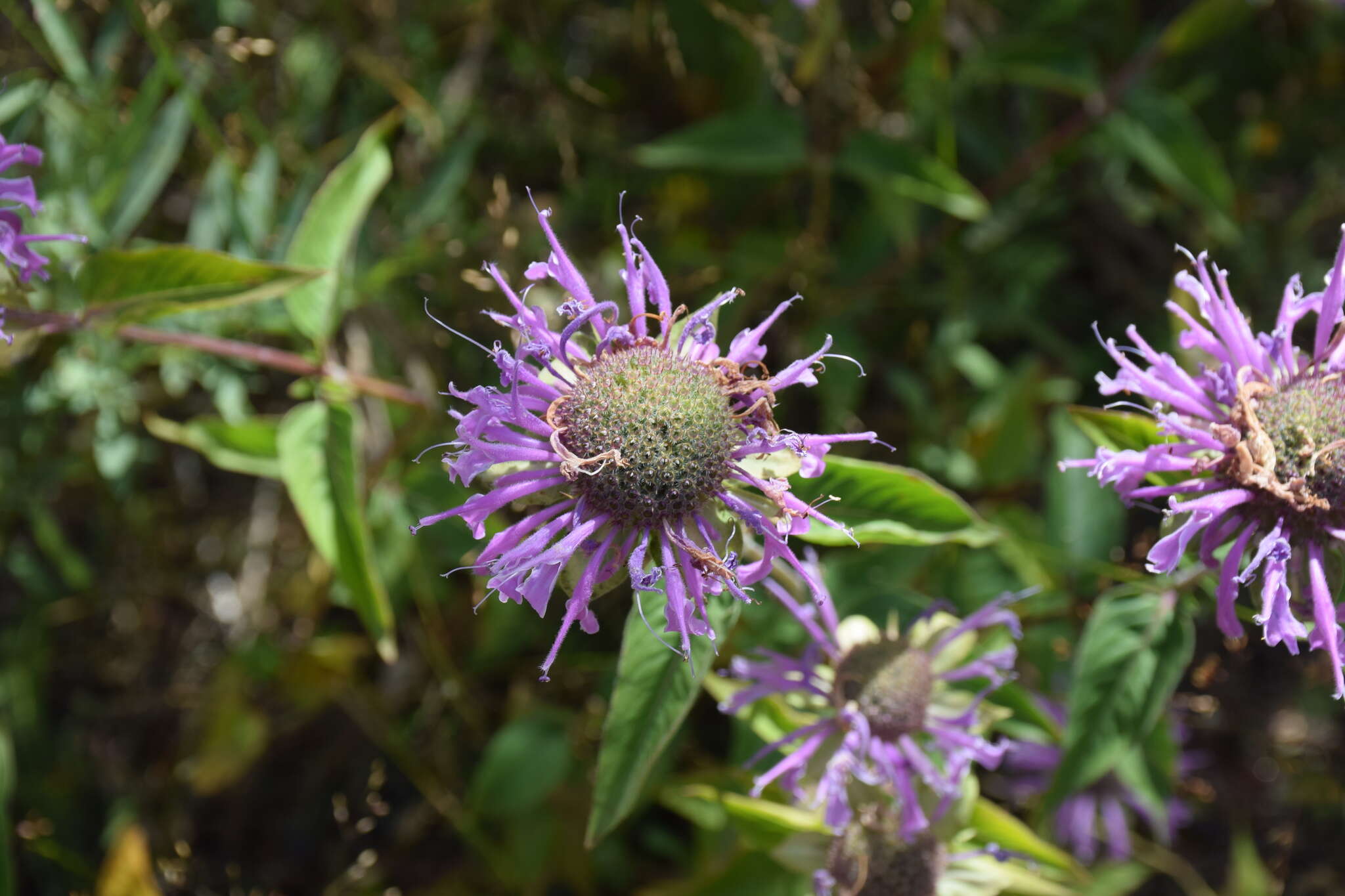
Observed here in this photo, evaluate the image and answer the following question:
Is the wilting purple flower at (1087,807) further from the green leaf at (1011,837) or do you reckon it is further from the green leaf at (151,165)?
the green leaf at (151,165)

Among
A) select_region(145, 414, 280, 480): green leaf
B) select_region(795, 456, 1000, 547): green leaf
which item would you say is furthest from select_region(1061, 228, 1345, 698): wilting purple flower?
select_region(145, 414, 280, 480): green leaf

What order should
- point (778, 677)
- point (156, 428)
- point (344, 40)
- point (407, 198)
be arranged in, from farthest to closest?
point (344, 40) < point (407, 198) < point (156, 428) < point (778, 677)

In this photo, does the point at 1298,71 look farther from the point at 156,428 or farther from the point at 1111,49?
the point at 156,428

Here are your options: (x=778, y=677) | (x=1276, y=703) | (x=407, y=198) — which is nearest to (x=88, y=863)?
(x=407, y=198)

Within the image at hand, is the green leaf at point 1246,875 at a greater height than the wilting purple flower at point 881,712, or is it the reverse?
the wilting purple flower at point 881,712

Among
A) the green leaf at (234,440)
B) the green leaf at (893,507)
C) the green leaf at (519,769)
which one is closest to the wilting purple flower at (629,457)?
the green leaf at (893,507)
